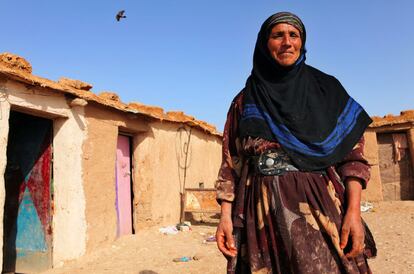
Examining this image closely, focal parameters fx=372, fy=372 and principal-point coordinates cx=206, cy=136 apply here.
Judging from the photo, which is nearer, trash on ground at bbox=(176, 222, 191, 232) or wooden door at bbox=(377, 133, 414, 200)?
trash on ground at bbox=(176, 222, 191, 232)

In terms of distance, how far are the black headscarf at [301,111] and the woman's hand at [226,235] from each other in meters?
0.36

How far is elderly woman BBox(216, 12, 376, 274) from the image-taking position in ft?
4.81

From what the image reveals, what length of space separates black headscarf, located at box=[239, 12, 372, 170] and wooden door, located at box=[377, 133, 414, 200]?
35.6 ft

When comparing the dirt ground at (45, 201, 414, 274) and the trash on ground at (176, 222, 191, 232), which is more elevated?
the trash on ground at (176, 222, 191, 232)

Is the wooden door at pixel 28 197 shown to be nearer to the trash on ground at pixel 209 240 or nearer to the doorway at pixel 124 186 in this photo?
the doorway at pixel 124 186

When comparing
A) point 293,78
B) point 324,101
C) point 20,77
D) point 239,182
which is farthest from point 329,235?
point 20,77

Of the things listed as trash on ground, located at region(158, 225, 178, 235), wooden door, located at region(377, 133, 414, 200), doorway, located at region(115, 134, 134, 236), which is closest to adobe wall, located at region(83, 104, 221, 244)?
doorway, located at region(115, 134, 134, 236)

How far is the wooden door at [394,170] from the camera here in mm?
11094

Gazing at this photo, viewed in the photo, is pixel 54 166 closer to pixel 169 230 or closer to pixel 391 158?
pixel 169 230

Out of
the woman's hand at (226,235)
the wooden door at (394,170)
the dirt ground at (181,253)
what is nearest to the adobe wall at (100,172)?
the dirt ground at (181,253)

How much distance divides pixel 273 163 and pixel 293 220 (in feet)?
0.79

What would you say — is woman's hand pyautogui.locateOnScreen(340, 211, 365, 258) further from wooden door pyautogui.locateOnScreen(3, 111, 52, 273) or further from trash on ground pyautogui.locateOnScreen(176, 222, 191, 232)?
trash on ground pyautogui.locateOnScreen(176, 222, 191, 232)

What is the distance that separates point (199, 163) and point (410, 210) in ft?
18.3

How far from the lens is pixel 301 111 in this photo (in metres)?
1.55
